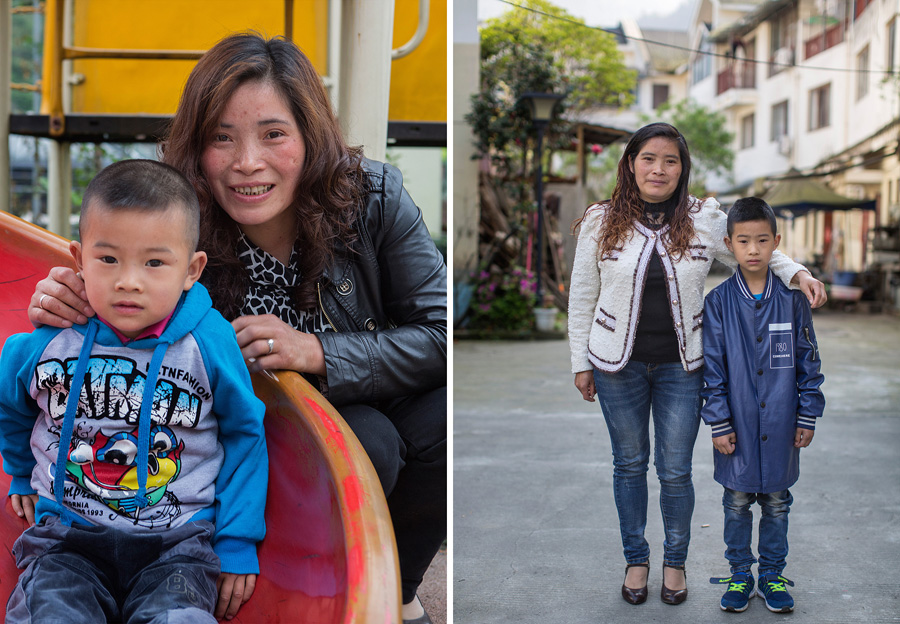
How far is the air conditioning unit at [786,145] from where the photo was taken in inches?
762

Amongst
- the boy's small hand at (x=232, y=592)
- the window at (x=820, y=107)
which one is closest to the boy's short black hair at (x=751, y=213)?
the boy's small hand at (x=232, y=592)

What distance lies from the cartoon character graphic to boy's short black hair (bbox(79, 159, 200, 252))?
1.29 feet

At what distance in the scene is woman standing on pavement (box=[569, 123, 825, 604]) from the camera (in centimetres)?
240

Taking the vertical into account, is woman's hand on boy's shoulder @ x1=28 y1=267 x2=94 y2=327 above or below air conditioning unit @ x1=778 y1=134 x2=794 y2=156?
below

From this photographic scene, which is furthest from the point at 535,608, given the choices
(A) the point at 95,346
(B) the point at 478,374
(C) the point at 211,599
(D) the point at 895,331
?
(D) the point at 895,331

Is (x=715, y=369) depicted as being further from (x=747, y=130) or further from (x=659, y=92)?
(x=659, y=92)

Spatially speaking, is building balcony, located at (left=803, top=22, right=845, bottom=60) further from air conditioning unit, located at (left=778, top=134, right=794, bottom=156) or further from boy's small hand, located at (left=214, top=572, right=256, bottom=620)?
boy's small hand, located at (left=214, top=572, right=256, bottom=620)

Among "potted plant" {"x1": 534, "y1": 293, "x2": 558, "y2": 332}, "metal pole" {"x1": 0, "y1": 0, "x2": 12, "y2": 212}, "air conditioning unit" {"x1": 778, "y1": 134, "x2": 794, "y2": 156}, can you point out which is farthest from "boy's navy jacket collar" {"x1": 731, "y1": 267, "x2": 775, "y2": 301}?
"air conditioning unit" {"x1": 778, "y1": 134, "x2": 794, "y2": 156}

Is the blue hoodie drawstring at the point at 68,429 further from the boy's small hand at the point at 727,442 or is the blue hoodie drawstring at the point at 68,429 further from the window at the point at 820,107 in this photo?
the window at the point at 820,107

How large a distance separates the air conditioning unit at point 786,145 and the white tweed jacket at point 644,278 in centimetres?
1854

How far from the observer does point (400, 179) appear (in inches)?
89.4

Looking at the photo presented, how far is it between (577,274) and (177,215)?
1.29 meters

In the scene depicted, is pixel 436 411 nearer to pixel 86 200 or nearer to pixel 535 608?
pixel 535 608

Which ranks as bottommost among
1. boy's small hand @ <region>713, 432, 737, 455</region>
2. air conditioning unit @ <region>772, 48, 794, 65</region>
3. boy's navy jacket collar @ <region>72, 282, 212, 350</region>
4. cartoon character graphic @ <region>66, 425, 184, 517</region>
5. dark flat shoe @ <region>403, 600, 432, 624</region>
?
dark flat shoe @ <region>403, 600, 432, 624</region>
